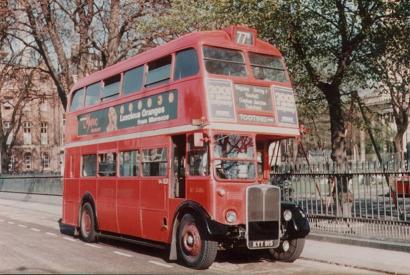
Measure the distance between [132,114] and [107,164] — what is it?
1900 mm

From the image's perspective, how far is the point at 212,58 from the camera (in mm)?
11172

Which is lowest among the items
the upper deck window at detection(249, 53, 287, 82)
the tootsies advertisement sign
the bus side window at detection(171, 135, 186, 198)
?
the bus side window at detection(171, 135, 186, 198)

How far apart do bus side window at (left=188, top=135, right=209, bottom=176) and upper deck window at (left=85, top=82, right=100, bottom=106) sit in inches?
183

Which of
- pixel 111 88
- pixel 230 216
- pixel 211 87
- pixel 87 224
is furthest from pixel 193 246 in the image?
pixel 87 224

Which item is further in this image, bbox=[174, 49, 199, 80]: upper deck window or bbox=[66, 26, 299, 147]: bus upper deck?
bbox=[174, 49, 199, 80]: upper deck window

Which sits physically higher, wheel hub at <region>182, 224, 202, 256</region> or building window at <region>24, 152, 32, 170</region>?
building window at <region>24, 152, 32, 170</region>

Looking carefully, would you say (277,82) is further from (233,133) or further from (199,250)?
(199,250)

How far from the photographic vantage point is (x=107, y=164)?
47.7 feet

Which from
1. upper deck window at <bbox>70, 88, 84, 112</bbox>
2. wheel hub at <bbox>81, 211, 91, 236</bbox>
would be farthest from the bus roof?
wheel hub at <bbox>81, 211, 91, 236</bbox>

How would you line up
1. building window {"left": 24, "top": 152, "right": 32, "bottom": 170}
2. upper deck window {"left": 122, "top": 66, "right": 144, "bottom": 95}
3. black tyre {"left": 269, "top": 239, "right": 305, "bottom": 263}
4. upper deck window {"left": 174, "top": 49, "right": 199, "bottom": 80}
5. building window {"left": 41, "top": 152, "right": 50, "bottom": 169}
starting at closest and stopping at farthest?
upper deck window {"left": 174, "top": 49, "right": 199, "bottom": 80}
black tyre {"left": 269, "top": 239, "right": 305, "bottom": 263}
upper deck window {"left": 122, "top": 66, "right": 144, "bottom": 95}
building window {"left": 24, "top": 152, "right": 32, "bottom": 170}
building window {"left": 41, "top": 152, "right": 50, "bottom": 169}

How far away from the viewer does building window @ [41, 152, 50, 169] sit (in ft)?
231

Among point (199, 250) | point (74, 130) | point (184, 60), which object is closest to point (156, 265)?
point (199, 250)

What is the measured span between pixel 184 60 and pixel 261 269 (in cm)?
423

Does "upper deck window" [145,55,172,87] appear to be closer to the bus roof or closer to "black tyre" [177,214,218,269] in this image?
the bus roof
